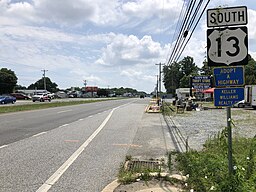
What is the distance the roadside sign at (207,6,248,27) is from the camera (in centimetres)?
493

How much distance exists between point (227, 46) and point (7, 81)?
11029 cm

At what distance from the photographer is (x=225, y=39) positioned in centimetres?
489

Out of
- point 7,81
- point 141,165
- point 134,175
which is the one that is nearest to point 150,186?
point 134,175

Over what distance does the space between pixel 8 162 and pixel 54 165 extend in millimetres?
1203

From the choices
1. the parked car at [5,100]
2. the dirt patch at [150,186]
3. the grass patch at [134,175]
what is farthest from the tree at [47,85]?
the dirt patch at [150,186]

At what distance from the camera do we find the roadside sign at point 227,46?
483 cm

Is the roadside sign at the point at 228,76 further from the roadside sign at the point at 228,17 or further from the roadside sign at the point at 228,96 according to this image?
the roadside sign at the point at 228,17

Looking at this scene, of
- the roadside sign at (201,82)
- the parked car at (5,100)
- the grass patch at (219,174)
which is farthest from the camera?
the parked car at (5,100)

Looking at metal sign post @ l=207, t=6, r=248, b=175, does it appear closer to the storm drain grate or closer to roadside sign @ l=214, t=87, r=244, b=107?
roadside sign @ l=214, t=87, r=244, b=107

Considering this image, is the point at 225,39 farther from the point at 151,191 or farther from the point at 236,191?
the point at 151,191

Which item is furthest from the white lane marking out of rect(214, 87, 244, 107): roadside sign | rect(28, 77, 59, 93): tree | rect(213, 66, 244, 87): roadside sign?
rect(28, 77, 59, 93): tree

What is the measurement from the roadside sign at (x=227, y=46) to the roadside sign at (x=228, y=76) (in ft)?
0.31

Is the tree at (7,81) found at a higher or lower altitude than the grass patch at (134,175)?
higher

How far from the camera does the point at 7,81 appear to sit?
106688 mm
